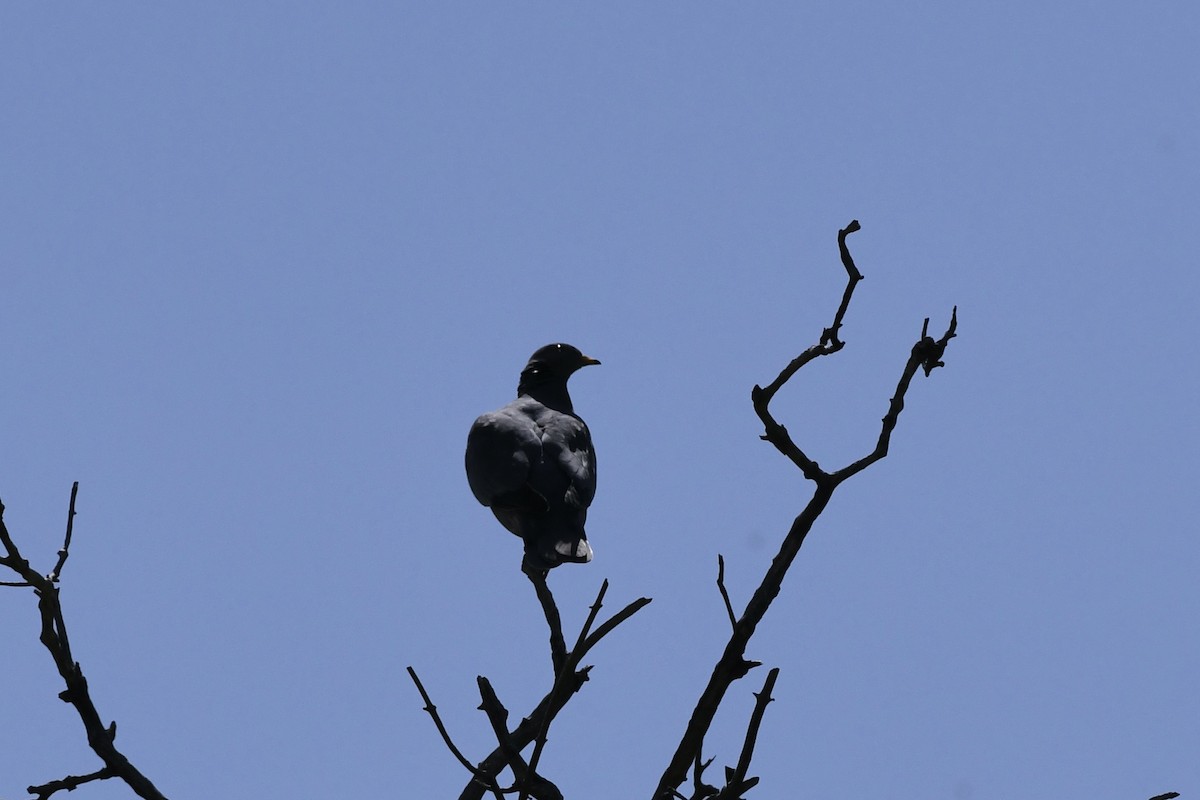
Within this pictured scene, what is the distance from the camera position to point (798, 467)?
451 centimetres

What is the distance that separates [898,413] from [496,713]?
1.51 m

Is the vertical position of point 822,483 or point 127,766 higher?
point 822,483

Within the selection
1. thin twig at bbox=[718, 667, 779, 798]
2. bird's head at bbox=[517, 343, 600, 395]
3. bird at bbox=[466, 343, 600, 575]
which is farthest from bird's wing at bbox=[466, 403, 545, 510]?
thin twig at bbox=[718, 667, 779, 798]

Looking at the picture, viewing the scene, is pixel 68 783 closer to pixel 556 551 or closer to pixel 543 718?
pixel 543 718

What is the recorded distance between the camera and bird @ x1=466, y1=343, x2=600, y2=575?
24.0ft

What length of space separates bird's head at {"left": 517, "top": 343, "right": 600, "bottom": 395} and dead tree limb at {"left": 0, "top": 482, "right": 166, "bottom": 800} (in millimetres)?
4774

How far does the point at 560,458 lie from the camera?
7.93m

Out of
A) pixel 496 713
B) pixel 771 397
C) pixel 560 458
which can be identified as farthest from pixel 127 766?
pixel 560 458

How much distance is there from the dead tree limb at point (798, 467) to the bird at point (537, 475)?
9.02 feet

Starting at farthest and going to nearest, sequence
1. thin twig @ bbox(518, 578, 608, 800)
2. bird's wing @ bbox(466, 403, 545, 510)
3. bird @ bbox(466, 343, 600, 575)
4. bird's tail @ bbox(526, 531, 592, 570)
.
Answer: bird's wing @ bbox(466, 403, 545, 510) < bird @ bbox(466, 343, 600, 575) < bird's tail @ bbox(526, 531, 592, 570) < thin twig @ bbox(518, 578, 608, 800)

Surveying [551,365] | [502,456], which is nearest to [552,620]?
[502,456]

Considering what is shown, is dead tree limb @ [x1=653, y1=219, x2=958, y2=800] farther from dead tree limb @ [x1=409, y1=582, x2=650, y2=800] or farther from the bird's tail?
the bird's tail

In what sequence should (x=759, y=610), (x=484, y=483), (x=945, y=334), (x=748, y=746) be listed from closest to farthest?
(x=748, y=746), (x=759, y=610), (x=945, y=334), (x=484, y=483)

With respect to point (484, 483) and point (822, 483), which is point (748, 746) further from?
point (484, 483)
